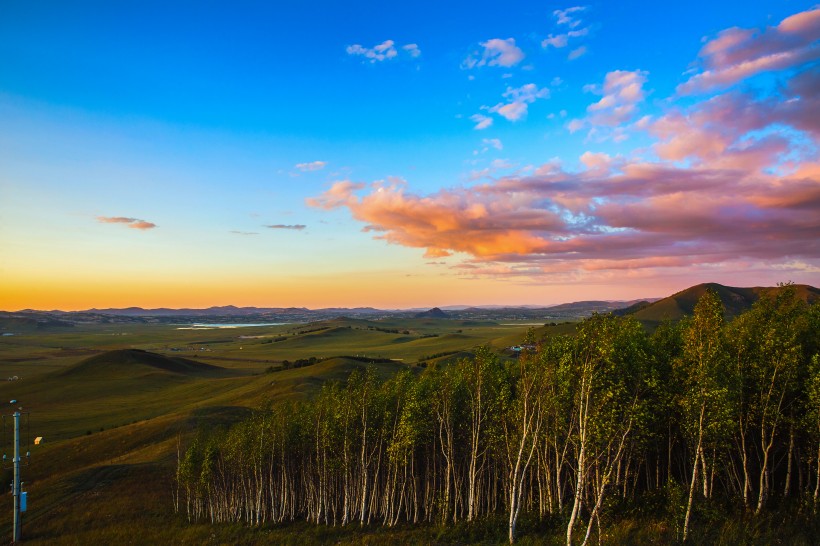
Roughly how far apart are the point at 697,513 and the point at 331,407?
42929mm

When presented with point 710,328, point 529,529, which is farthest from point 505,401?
point 710,328

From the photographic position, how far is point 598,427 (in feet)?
109

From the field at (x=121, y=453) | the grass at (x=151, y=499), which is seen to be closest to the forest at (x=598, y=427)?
the grass at (x=151, y=499)

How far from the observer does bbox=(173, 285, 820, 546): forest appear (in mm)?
34188

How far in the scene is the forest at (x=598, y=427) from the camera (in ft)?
112

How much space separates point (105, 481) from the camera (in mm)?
79125

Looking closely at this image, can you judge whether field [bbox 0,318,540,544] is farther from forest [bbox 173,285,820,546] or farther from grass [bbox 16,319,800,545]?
forest [bbox 173,285,820,546]

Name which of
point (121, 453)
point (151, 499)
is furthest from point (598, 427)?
point (121, 453)

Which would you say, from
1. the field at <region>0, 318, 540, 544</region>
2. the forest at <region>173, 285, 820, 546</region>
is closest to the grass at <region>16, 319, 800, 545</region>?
the field at <region>0, 318, 540, 544</region>

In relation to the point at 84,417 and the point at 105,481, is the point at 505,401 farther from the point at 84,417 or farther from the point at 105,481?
the point at 84,417

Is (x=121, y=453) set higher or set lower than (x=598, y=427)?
lower

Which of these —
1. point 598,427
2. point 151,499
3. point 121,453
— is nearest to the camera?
point 598,427

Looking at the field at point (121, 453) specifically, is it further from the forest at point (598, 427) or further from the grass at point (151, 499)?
the forest at point (598, 427)

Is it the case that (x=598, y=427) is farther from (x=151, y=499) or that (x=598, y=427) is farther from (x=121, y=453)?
(x=121, y=453)
